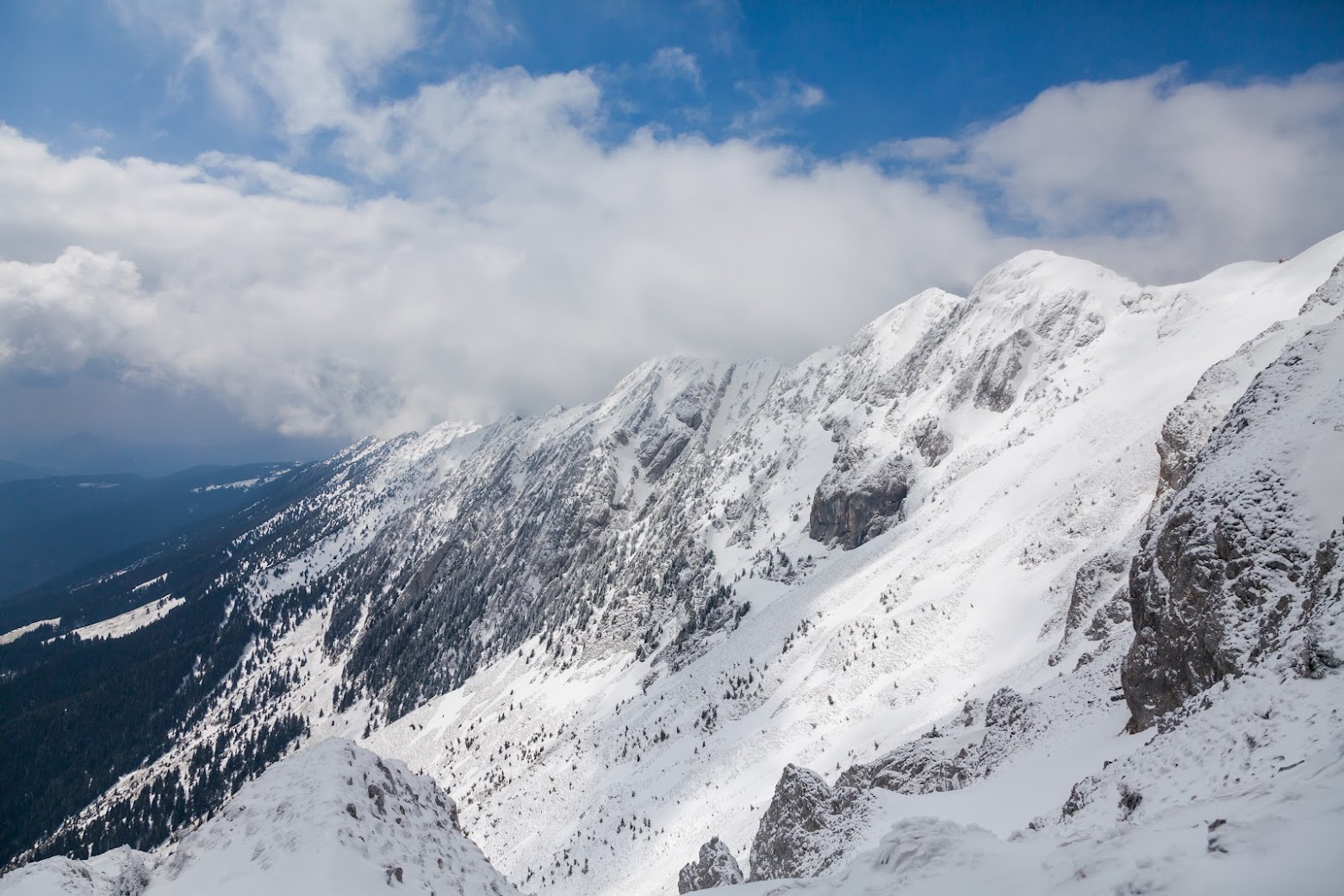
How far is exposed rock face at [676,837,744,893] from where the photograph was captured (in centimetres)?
2712

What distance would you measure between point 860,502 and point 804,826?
78905mm

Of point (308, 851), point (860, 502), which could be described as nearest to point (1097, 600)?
point (308, 851)

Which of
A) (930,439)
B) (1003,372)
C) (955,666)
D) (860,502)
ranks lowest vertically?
(955,666)

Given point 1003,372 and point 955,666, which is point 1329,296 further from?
point 1003,372

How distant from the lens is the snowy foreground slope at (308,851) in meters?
13.9

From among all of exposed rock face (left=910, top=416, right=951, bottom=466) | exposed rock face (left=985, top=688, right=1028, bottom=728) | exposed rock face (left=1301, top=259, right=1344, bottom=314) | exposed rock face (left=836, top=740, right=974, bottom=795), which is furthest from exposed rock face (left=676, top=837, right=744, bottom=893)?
exposed rock face (left=910, top=416, right=951, bottom=466)

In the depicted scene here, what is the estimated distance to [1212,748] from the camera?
12.0 m

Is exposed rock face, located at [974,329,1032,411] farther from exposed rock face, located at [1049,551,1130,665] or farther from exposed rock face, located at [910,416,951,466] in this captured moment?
exposed rock face, located at [1049,551,1130,665]

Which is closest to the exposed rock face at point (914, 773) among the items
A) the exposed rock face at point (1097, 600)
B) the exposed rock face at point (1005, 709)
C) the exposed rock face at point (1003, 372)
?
the exposed rock face at point (1005, 709)

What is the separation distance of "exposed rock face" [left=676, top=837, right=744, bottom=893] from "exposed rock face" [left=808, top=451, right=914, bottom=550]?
7024cm

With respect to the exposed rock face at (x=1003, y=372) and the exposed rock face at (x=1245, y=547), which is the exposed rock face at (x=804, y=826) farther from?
the exposed rock face at (x=1003, y=372)

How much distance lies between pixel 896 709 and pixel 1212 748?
36617 mm

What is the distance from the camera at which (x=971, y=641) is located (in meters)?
47.8

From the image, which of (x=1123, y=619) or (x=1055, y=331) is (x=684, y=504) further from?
(x=1123, y=619)
